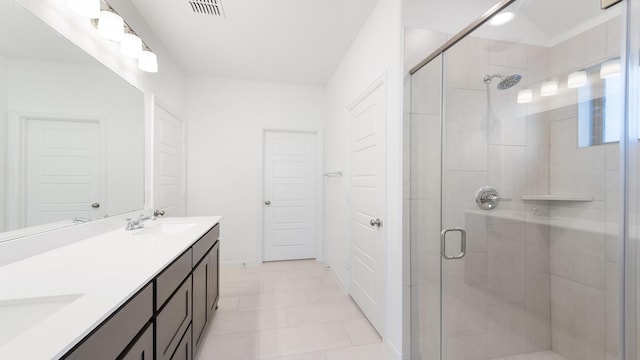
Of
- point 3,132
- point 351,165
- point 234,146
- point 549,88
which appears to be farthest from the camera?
point 234,146

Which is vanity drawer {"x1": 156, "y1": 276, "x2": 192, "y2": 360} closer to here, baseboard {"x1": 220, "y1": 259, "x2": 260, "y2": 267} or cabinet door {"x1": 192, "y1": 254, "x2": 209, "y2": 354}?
cabinet door {"x1": 192, "y1": 254, "x2": 209, "y2": 354}

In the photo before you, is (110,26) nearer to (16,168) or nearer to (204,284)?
(16,168)

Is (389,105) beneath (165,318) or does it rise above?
above

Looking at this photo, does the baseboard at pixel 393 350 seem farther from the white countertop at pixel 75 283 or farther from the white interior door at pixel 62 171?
the white interior door at pixel 62 171

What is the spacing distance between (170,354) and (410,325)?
141cm

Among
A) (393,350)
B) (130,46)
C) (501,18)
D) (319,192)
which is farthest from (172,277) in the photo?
(319,192)

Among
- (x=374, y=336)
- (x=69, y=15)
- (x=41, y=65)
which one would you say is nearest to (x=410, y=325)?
(x=374, y=336)

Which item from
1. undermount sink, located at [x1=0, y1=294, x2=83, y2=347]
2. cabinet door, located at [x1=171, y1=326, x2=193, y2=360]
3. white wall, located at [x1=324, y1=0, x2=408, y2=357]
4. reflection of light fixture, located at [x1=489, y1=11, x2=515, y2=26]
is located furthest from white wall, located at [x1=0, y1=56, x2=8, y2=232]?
reflection of light fixture, located at [x1=489, y1=11, x2=515, y2=26]

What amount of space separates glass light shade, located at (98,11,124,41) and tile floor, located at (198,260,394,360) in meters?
2.23

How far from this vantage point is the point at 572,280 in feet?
4.86

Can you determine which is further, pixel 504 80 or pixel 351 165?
pixel 351 165

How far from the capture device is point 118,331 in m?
0.74

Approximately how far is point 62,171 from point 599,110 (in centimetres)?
279

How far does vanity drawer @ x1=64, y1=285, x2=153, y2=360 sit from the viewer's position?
1.99 feet
